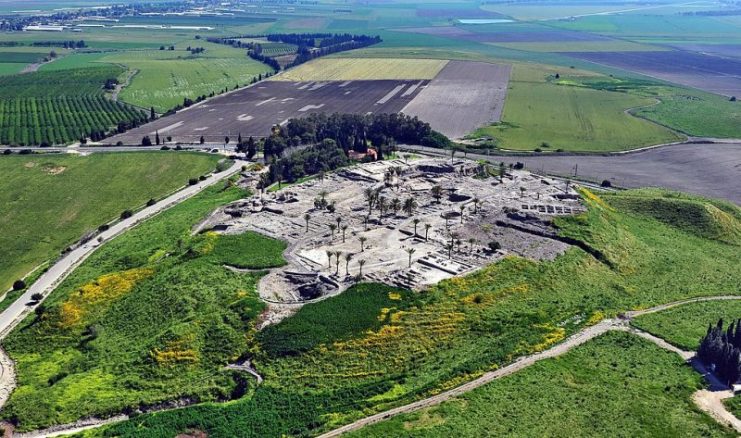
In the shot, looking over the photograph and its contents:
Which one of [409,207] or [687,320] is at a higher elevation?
[409,207]

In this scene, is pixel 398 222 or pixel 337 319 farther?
pixel 398 222

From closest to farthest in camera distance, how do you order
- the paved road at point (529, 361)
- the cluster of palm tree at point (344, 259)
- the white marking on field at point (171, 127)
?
the paved road at point (529, 361) → the cluster of palm tree at point (344, 259) → the white marking on field at point (171, 127)

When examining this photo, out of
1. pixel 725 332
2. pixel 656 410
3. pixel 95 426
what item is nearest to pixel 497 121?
pixel 725 332

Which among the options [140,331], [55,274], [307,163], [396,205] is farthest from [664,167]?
[55,274]

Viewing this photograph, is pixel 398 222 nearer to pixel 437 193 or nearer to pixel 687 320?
pixel 437 193

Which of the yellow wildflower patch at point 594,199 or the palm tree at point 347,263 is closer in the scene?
the palm tree at point 347,263

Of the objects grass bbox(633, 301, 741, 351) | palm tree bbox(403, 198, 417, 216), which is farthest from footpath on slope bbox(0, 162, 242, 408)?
grass bbox(633, 301, 741, 351)

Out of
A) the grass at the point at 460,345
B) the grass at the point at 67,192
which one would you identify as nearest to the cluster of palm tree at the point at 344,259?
the grass at the point at 460,345

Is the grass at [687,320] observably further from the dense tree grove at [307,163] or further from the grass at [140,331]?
the dense tree grove at [307,163]
